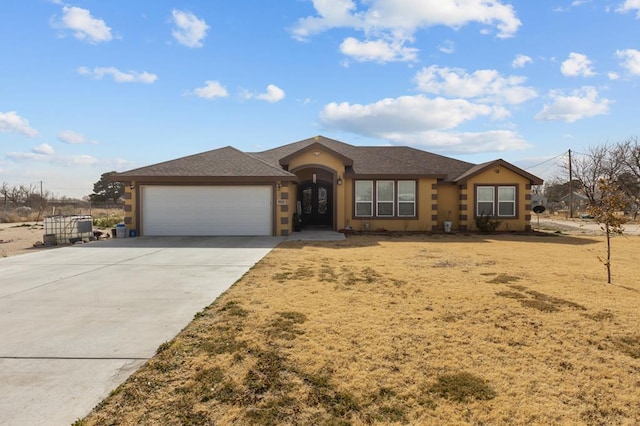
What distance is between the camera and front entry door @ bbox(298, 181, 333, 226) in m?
21.8

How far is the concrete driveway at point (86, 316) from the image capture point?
3.22 m

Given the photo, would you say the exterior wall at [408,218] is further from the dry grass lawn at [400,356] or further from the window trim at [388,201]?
the dry grass lawn at [400,356]

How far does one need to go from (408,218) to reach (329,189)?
5780mm

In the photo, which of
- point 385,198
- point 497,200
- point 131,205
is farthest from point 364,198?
point 131,205

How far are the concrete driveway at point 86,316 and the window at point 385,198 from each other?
8.58 meters

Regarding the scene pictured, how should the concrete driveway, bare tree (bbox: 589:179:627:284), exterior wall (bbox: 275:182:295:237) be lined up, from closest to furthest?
the concrete driveway < bare tree (bbox: 589:179:627:284) < exterior wall (bbox: 275:182:295:237)

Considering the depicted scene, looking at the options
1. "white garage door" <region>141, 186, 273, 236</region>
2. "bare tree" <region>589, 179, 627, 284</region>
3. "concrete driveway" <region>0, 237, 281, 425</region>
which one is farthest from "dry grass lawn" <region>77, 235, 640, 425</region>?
"white garage door" <region>141, 186, 273, 236</region>

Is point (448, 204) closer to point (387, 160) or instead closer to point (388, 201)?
point (388, 201)

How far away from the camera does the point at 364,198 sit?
17.8 meters

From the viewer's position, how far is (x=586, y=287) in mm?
6980

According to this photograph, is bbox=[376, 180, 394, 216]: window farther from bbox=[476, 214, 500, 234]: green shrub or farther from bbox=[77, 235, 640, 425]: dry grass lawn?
bbox=[77, 235, 640, 425]: dry grass lawn

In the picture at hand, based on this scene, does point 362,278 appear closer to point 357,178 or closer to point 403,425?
point 403,425

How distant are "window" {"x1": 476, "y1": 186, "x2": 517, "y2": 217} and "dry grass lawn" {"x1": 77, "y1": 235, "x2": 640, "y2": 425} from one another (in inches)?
419

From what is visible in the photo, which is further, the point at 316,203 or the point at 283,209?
the point at 316,203
